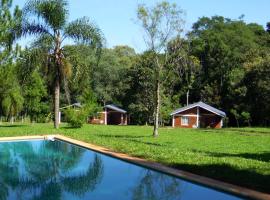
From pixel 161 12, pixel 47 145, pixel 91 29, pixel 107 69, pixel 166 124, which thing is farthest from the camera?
pixel 107 69

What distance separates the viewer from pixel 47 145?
→ 18.9 m

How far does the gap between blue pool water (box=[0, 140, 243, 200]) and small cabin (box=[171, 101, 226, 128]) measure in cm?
3036

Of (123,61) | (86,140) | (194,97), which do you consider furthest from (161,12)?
(123,61)

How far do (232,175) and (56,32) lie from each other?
1786cm

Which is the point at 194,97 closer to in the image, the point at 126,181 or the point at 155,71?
the point at 155,71

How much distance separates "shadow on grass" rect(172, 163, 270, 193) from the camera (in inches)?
367

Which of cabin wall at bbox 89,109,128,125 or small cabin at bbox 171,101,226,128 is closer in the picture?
small cabin at bbox 171,101,226,128

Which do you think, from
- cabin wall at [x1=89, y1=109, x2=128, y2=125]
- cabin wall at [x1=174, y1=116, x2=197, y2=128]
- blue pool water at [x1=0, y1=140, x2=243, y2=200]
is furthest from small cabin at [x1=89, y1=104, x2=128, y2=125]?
blue pool water at [x1=0, y1=140, x2=243, y2=200]

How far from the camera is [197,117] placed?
151ft

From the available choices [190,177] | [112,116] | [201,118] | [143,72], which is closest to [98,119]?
[112,116]

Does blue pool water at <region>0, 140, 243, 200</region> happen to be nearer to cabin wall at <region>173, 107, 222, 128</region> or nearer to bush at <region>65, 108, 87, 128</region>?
bush at <region>65, 108, 87, 128</region>

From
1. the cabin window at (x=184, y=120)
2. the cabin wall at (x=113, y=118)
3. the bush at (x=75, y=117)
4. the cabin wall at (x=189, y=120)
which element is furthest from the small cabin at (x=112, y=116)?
the bush at (x=75, y=117)

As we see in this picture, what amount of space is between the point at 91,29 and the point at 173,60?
18.7 ft

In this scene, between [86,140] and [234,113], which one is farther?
[234,113]
